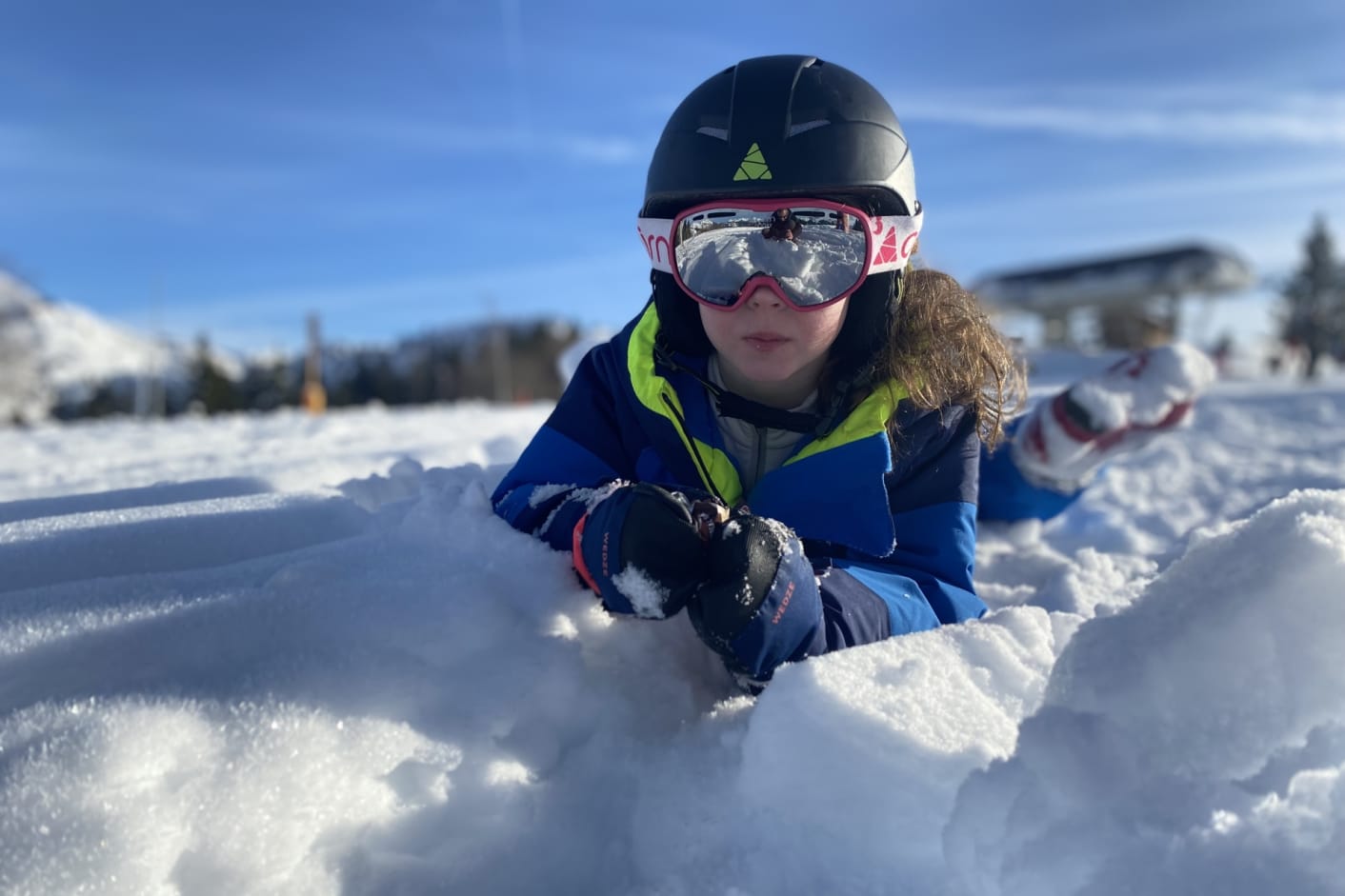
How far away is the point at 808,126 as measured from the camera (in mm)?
1900

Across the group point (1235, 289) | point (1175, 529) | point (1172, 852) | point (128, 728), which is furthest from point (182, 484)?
point (1235, 289)

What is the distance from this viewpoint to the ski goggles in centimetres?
185

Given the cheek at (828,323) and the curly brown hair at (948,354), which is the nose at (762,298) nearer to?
the cheek at (828,323)

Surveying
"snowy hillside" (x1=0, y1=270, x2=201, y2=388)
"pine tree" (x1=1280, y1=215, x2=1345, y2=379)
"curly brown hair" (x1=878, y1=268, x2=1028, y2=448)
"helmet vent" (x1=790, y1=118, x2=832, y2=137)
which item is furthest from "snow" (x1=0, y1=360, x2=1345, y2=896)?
"snowy hillside" (x1=0, y1=270, x2=201, y2=388)

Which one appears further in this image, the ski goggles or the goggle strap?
the goggle strap

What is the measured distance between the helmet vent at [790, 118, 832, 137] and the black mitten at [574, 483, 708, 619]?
3.08ft

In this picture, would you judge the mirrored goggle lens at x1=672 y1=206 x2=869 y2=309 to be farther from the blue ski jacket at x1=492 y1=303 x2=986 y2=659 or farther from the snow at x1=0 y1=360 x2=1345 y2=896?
the snow at x1=0 y1=360 x2=1345 y2=896

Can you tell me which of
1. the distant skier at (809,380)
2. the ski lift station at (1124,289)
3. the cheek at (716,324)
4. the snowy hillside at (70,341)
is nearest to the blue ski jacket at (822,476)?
the distant skier at (809,380)

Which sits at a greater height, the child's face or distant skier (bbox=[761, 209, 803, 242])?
distant skier (bbox=[761, 209, 803, 242])

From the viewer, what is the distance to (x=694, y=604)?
1.36 metres

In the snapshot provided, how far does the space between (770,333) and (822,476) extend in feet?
1.05

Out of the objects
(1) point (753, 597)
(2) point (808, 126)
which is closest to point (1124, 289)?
(2) point (808, 126)

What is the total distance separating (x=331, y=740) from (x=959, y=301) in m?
→ 1.61

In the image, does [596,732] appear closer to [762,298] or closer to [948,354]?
[762,298]
